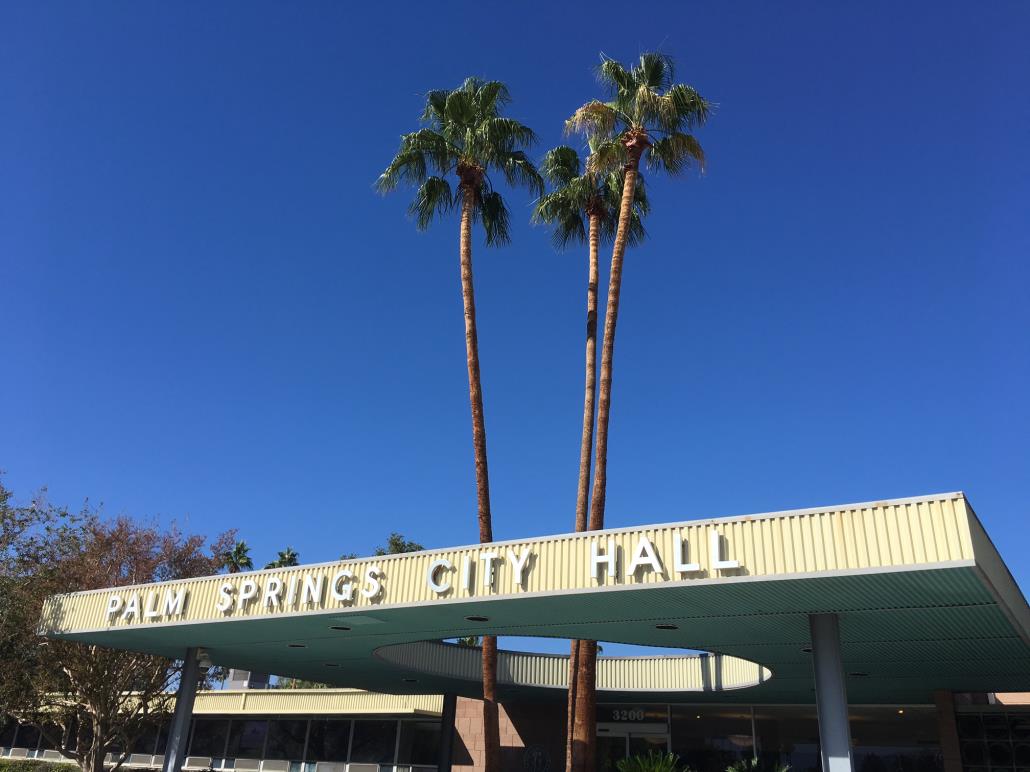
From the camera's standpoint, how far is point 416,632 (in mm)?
18312

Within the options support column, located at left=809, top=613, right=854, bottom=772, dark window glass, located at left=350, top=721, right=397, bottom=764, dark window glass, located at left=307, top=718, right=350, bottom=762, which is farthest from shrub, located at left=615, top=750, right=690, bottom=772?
dark window glass, located at left=307, top=718, right=350, bottom=762

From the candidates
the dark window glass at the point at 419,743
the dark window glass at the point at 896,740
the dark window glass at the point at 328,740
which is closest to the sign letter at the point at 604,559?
the dark window glass at the point at 896,740

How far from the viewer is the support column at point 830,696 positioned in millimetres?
12461

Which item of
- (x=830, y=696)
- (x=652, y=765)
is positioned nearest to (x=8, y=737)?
(x=652, y=765)

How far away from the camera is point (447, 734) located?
31.0 metres

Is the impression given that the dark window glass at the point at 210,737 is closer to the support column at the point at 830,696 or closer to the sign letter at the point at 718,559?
the support column at the point at 830,696

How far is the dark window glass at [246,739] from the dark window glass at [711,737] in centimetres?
1836

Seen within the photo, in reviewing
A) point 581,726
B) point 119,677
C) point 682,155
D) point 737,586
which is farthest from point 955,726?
point 119,677

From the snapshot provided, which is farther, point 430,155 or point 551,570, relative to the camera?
point 430,155

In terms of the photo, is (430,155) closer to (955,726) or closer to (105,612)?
(105,612)

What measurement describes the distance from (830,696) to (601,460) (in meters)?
9.73

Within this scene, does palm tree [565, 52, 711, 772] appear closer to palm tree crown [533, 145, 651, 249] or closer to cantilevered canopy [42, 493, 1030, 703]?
palm tree crown [533, 145, 651, 249]

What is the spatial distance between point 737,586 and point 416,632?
8420mm

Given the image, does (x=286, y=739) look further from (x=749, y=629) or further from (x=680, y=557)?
(x=680, y=557)
